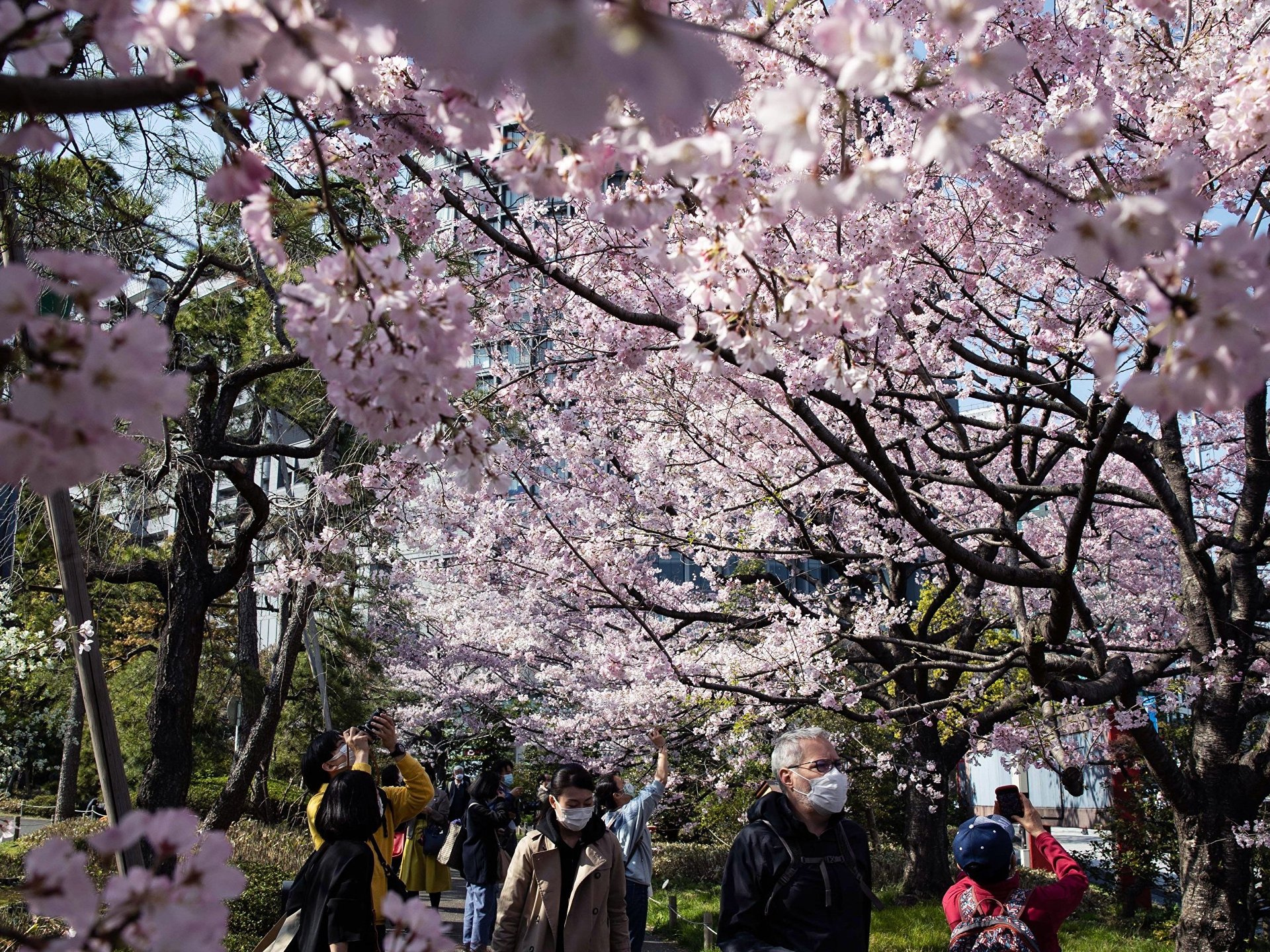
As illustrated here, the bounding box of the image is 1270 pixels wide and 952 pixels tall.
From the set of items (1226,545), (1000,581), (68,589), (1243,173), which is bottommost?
(68,589)

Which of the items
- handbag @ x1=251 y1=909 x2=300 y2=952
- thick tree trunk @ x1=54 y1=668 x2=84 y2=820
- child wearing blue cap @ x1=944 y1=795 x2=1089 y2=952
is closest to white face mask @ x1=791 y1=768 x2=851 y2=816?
child wearing blue cap @ x1=944 y1=795 x2=1089 y2=952

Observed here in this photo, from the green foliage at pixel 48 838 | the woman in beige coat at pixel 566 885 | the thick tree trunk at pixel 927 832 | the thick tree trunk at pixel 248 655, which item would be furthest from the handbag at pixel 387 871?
the thick tree trunk at pixel 248 655

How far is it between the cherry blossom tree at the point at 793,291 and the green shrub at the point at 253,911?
3505mm

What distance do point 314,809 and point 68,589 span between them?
1.30 meters

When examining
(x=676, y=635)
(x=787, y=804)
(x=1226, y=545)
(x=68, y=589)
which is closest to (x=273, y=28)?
(x=68, y=589)

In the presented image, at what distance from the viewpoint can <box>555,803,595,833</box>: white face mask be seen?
4.17 metres

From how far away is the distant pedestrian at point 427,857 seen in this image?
8367 millimetres

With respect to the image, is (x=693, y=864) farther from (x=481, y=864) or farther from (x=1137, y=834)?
(x=481, y=864)

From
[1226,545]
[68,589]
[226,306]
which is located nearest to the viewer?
[68,589]

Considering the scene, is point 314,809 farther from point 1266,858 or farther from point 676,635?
point 1266,858

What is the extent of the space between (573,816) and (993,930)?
1686 mm

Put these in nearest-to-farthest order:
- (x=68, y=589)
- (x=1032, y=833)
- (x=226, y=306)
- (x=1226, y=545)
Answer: (x=68, y=589), (x=1032, y=833), (x=1226, y=545), (x=226, y=306)

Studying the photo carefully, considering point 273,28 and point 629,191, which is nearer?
point 273,28

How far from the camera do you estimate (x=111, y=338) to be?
50.1 inches
